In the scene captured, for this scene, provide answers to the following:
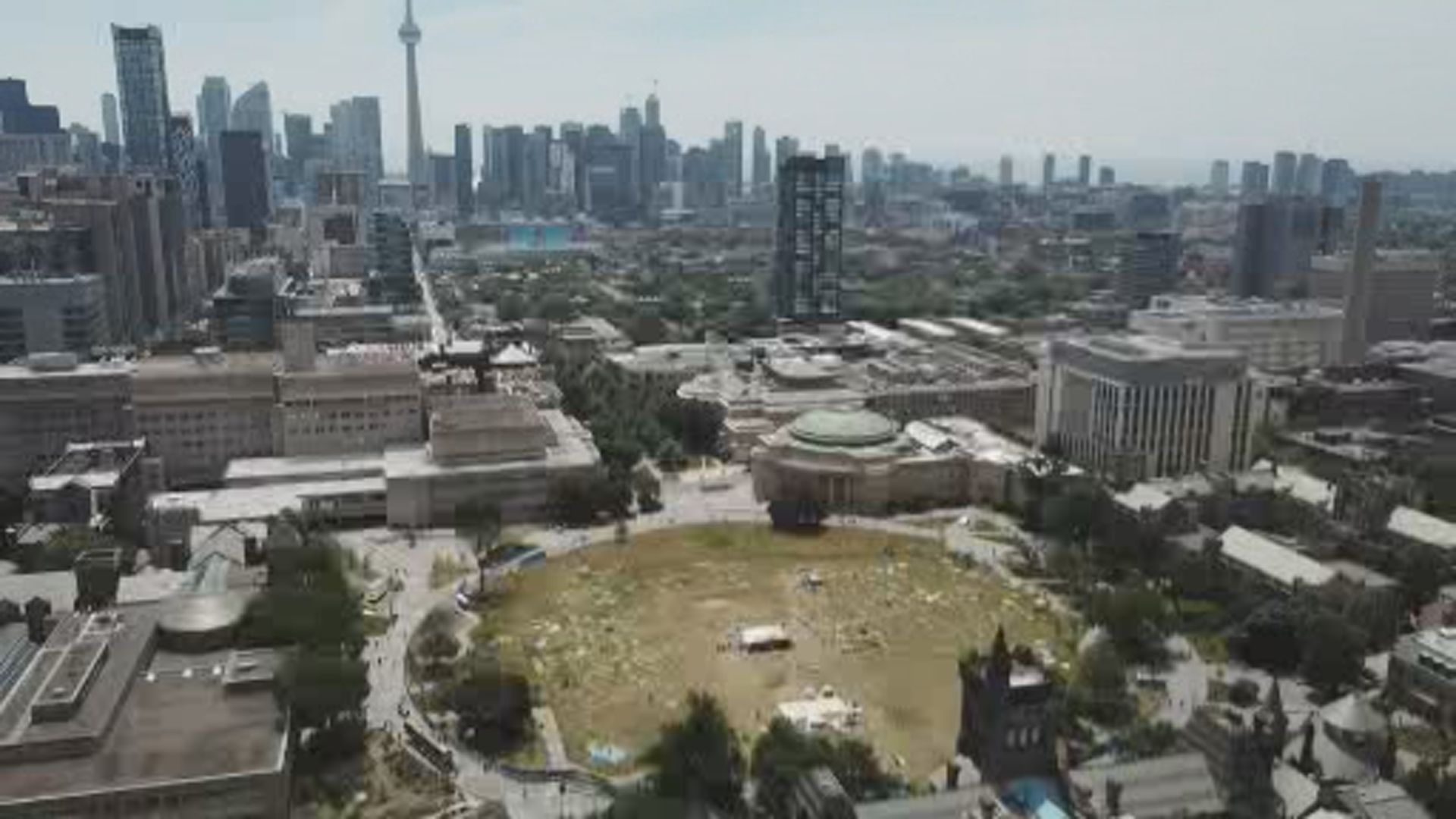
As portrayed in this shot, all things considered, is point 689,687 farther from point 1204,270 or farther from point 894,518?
point 1204,270

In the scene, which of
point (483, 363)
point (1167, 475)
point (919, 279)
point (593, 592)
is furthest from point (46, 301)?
point (919, 279)

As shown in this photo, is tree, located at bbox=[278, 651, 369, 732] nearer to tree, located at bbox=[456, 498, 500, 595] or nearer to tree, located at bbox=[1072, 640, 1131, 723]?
tree, located at bbox=[456, 498, 500, 595]

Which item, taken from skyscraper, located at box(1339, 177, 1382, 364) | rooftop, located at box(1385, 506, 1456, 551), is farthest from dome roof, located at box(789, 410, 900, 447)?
skyscraper, located at box(1339, 177, 1382, 364)

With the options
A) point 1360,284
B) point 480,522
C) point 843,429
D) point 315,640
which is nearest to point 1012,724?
point 315,640

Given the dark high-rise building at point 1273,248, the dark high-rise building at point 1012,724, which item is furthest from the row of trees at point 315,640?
the dark high-rise building at point 1273,248

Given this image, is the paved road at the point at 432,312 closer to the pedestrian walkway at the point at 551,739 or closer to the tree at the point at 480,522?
the tree at the point at 480,522

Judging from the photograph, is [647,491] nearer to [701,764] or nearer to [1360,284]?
[701,764]
